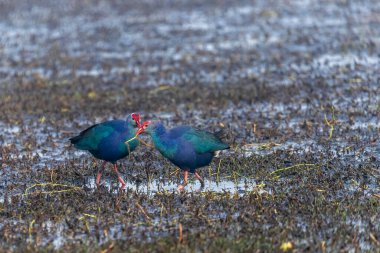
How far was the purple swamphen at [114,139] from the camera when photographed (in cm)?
1005

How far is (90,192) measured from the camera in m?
9.98

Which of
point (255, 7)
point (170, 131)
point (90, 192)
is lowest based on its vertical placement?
point (255, 7)

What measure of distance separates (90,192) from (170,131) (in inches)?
46.1

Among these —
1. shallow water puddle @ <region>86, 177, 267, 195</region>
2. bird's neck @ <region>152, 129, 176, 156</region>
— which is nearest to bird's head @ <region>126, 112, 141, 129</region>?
bird's neck @ <region>152, 129, 176, 156</region>

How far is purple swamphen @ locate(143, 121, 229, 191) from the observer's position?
981cm

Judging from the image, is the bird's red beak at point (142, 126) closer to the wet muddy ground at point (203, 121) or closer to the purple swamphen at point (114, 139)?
the purple swamphen at point (114, 139)

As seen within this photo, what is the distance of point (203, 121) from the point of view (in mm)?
13805

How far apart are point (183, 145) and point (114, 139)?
0.86 metres

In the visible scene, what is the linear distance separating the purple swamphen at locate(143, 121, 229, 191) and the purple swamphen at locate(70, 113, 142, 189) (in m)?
0.24

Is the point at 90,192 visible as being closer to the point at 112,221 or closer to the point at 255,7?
the point at 112,221

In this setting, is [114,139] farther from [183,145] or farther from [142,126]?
[183,145]

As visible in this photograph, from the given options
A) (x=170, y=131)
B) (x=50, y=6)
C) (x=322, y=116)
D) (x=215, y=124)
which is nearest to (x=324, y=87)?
(x=322, y=116)

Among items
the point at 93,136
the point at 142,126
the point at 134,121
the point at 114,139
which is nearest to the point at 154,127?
the point at 142,126

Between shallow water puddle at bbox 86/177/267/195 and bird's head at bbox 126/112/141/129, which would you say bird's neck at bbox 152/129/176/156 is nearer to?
bird's head at bbox 126/112/141/129
